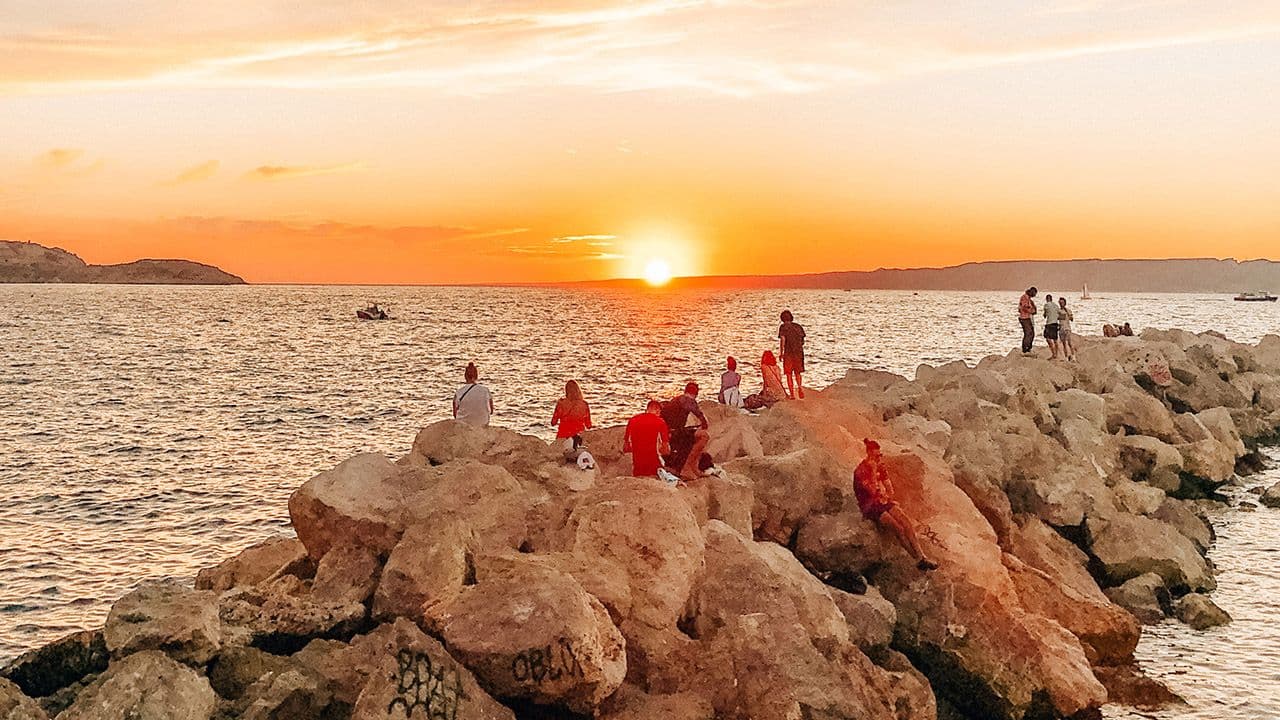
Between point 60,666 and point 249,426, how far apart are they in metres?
29.0

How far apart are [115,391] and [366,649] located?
4526cm

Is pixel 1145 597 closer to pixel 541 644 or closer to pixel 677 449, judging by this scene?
pixel 677 449

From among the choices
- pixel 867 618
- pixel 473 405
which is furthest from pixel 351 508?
pixel 867 618

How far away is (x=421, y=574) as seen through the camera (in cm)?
1212

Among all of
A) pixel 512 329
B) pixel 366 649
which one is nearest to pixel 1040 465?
pixel 366 649

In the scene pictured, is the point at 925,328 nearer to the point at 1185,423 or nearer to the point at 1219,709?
the point at 1185,423

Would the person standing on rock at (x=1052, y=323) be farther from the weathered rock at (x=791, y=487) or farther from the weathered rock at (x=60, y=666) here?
the weathered rock at (x=60, y=666)

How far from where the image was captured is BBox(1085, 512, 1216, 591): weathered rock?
18.7 metres

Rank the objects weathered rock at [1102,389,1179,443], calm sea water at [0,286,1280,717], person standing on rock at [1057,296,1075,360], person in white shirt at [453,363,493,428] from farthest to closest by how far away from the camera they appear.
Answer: person standing on rock at [1057,296,1075,360] < weathered rock at [1102,389,1179,443] < person in white shirt at [453,363,493,428] < calm sea water at [0,286,1280,717]

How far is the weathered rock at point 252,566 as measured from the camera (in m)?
15.5

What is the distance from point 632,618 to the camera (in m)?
12.2

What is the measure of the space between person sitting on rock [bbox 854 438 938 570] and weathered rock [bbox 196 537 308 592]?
8.41 meters

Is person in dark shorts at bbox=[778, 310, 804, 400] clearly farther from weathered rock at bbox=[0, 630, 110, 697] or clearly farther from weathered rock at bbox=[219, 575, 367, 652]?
weathered rock at bbox=[0, 630, 110, 697]

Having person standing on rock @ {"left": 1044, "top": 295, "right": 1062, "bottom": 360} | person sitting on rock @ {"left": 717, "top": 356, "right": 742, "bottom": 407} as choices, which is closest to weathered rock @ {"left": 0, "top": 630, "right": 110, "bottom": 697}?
person sitting on rock @ {"left": 717, "top": 356, "right": 742, "bottom": 407}
